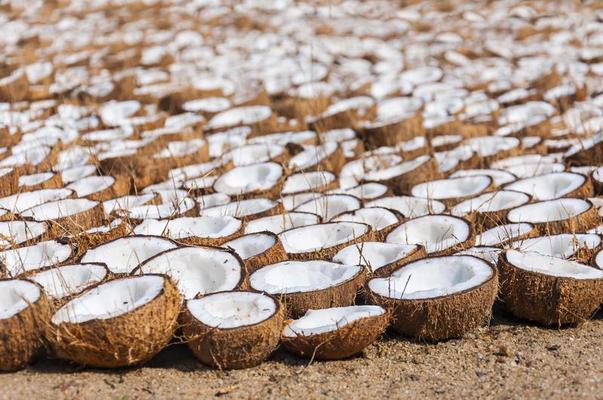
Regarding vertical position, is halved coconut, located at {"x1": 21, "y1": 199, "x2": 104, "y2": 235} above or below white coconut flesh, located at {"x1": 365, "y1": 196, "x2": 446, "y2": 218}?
above

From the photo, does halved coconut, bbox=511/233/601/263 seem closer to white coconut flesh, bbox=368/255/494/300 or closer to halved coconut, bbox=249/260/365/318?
white coconut flesh, bbox=368/255/494/300

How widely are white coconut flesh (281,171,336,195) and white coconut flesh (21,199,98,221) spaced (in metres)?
1.16

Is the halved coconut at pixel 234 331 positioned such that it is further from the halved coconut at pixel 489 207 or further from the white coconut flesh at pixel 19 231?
the halved coconut at pixel 489 207

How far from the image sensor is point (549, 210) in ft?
12.7

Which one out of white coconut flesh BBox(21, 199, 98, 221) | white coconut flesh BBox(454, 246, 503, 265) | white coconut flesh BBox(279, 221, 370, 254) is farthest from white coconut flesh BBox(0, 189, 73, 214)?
white coconut flesh BBox(454, 246, 503, 265)

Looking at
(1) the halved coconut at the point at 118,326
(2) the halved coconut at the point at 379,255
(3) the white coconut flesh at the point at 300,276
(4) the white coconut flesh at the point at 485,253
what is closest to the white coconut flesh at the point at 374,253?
(2) the halved coconut at the point at 379,255

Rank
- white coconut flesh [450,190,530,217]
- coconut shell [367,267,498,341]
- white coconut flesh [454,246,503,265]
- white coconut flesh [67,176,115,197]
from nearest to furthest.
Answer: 1. coconut shell [367,267,498,341]
2. white coconut flesh [454,246,503,265]
3. white coconut flesh [450,190,530,217]
4. white coconut flesh [67,176,115,197]

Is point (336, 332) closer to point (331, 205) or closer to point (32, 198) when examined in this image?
point (331, 205)

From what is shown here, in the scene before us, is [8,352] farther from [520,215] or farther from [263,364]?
[520,215]

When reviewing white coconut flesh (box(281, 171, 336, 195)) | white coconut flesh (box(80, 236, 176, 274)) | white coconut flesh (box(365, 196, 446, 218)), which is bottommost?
white coconut flesh (box(365, 196, 446, 218))

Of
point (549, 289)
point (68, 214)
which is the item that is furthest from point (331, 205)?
point (549, 289)

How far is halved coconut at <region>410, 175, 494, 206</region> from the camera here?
4.37 meters

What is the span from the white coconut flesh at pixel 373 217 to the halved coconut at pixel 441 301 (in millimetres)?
787

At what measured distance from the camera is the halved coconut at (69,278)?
2.91 meters
